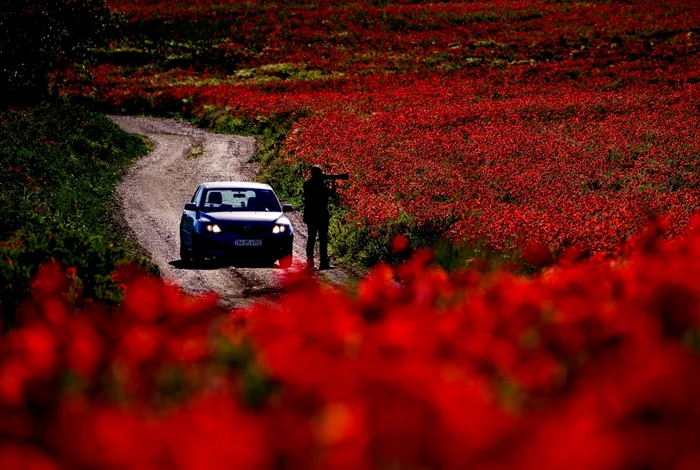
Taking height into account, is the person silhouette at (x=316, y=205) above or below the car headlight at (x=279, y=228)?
above

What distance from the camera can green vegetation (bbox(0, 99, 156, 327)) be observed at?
1096cm

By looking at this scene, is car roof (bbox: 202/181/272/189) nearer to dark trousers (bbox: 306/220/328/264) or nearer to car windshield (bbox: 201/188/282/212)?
car windshield (bbox: 201/188/282/212)

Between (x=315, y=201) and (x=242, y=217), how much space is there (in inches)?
60.4

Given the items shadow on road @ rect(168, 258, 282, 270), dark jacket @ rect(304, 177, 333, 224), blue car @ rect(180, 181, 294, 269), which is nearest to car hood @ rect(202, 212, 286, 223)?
blue car @ rect(180, 181, 294, 269)

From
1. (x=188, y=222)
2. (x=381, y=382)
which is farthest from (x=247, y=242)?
(x=381, y=382)

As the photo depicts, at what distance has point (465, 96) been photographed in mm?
46656

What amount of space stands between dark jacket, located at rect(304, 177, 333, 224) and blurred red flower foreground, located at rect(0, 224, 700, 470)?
13.8 m

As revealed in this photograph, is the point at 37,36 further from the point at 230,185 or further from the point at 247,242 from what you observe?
the point at 247,242

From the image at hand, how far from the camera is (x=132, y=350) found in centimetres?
377

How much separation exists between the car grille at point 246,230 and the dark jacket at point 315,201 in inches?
40.0

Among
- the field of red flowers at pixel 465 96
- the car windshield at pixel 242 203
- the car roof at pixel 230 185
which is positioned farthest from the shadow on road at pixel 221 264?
the field of red flowers at pixel 465 96

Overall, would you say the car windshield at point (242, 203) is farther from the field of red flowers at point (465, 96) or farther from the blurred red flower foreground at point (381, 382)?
the blurred red flower foreground at point (381, 382)

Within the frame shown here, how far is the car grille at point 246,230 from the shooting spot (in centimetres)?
1855

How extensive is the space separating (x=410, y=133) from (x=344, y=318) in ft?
106
